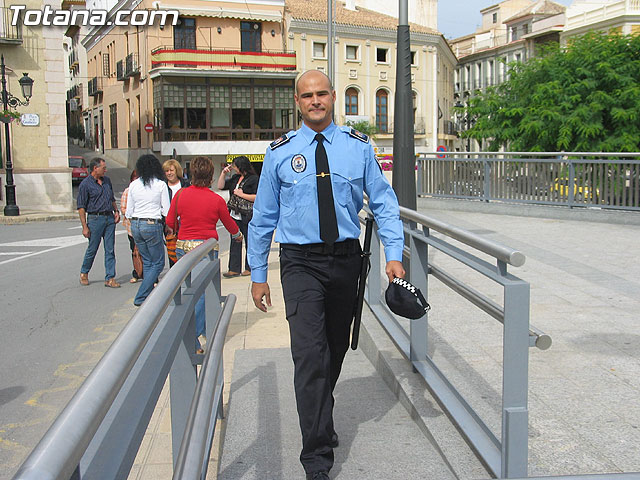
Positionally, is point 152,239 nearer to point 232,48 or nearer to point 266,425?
point 266,425

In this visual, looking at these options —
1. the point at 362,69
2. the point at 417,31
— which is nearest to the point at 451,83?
the point at 417,31

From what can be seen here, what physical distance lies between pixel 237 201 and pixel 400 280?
23.8 feet

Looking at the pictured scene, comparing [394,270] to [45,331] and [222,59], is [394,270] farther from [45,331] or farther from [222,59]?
[222,59]

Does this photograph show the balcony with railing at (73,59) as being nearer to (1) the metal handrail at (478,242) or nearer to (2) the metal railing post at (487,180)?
(2) the metal railing post at (487,180)

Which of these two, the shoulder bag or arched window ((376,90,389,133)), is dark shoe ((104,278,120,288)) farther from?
arched window ((376,90,389,133))

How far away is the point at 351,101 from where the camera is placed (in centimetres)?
5622

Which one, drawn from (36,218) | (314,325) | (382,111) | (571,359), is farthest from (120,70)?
(314,325)

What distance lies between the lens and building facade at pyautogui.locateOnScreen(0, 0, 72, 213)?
89.9 ft

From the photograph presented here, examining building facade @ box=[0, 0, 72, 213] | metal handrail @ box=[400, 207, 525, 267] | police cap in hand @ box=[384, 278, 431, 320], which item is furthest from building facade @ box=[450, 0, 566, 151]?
police cap in hand @ box=[384, 278, 431, 320]

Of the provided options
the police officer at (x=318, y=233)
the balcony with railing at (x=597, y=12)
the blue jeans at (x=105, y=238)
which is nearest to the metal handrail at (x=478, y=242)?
the police officer at (x=318, y=233)

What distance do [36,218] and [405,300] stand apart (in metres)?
22.1

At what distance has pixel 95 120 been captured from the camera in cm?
6750

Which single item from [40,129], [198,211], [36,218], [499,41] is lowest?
[36,218]

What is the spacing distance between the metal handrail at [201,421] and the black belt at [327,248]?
0.58 meters
